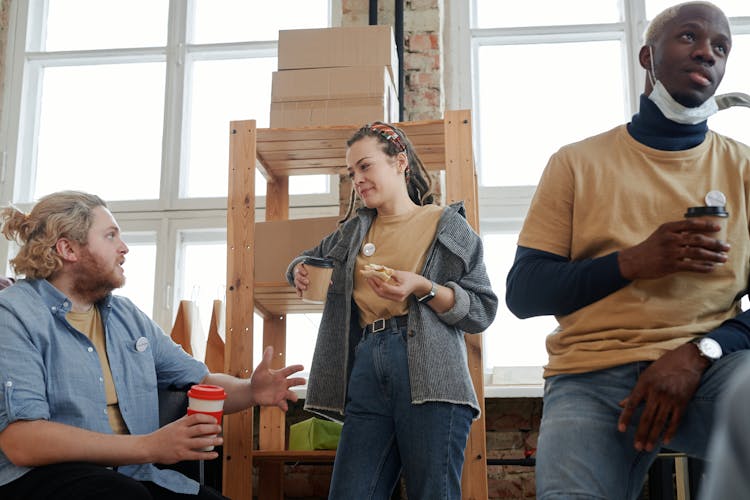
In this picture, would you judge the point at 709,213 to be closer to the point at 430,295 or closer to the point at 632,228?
the point at 632,228

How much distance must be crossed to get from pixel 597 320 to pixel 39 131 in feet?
13.2

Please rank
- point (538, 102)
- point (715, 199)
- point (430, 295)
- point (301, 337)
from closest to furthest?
point (715, 199) → point (430, 295) → point (301, 337) → point (538, 102)

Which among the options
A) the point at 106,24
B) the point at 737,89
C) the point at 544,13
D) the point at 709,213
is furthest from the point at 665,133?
the point at 106,24

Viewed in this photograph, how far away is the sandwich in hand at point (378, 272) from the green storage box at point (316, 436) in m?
1.44

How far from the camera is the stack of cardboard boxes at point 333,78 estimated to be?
3404 mm

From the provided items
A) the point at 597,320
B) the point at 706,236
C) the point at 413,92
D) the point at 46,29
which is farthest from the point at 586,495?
the point at 46,29

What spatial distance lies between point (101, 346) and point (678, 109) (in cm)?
160

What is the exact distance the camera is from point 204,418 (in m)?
2.10

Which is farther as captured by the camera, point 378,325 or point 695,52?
point 378,325

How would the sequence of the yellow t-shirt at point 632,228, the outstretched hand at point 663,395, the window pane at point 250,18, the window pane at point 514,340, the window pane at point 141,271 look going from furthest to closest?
the window pane at point 250,18 < the window pane at point 141,271 < the window pane at point 514,340 < the yellow t-shirt at point 632,228 < the outstretched hand at point 663,395

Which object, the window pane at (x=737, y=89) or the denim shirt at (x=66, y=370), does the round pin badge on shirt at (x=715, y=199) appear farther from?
the window pane at (x=737, y=89)

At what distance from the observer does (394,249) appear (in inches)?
101

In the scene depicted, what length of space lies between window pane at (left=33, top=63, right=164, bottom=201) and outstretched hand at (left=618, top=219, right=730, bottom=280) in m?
3.53

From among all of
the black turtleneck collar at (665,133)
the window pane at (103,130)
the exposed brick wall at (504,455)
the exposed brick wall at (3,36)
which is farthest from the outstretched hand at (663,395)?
the exposed brick wall at (3,36)
